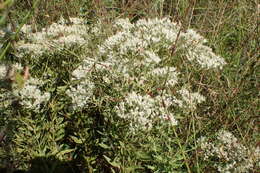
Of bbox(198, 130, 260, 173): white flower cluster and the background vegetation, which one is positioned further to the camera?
the background vegetation

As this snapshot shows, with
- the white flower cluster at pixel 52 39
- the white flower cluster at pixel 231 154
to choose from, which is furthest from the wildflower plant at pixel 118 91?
the white flower cluster at pixel 231 154

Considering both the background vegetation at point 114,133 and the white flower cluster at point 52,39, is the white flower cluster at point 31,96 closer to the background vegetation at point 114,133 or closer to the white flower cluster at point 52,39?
the background vegetation at point 114,133

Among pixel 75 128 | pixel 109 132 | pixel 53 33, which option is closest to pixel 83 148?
pixel 75 128

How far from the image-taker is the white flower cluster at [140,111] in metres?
2.06

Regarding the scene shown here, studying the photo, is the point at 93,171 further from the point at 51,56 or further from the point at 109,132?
the point at 51,56

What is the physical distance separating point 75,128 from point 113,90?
0.53 metres

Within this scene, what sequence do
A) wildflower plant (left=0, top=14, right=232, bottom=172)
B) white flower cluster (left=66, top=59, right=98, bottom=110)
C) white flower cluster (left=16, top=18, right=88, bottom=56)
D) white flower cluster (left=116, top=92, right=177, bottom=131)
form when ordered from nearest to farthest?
1. white flower cluster (left=116, top=92, right=177, bottom=131)
2. wildflower plant (left=0, top=14, right=232, bottom=172)
3. white flower cluster (left=66, top=59, right=98, bottom=110)
4. white flower cluster (left=16, top=18, right=88, bottom=56)

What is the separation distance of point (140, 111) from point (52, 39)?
Result: 131cm

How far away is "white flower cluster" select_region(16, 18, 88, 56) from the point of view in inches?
107

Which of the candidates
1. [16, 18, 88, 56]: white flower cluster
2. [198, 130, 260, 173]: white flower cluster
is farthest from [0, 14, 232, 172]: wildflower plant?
[198, 130, 260, 173]: white flower cluster

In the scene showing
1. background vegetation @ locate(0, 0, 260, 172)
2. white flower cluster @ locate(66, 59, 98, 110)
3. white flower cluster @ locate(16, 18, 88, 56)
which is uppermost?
white flower cluster @ locate(16, 18, 88, 56)

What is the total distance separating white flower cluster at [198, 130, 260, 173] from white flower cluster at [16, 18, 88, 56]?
4.57 ft

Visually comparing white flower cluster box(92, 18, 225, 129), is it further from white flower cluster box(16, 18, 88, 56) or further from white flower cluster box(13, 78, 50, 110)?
white flower cluster box(13, 78, 50, 110)

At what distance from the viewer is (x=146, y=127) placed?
6.89ft
